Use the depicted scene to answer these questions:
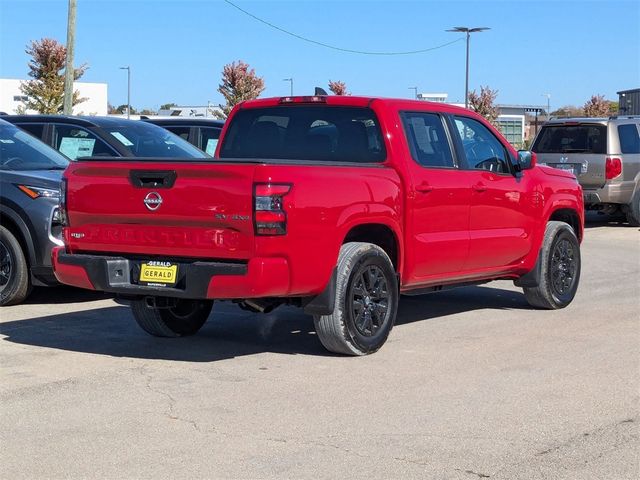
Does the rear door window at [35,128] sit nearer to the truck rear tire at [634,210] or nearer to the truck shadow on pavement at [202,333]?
the truck shadow on pavement at [202,333]

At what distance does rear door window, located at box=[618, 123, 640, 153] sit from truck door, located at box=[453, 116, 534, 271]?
362 inches

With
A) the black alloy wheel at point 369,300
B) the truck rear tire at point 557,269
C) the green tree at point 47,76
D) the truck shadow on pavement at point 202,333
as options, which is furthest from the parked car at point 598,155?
the green tree at point 47,76

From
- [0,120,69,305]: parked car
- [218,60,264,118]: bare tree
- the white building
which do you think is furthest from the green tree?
[0,120,69,305]: parked car

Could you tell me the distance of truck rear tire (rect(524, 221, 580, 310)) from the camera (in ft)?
31.6

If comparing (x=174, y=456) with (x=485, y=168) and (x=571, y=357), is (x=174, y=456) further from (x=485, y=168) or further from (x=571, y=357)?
(x=485, y=168)

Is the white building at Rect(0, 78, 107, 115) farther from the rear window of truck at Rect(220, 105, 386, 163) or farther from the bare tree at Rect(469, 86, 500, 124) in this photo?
the rear window of truck at Rect(220, 105, 386, 163)

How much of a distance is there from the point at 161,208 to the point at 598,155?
1223 centimetres

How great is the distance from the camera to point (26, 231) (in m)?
9.33

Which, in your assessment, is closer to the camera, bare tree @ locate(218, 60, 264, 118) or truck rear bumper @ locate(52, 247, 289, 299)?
truck rear bumper @ locate(52, 247, 289, 299)

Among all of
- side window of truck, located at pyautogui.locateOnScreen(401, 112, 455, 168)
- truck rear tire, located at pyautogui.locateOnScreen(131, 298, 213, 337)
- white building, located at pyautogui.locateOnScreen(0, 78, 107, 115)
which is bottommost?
truck rear tire, located at pyautogui.locateOnScreen(131, 298, 213, 337)

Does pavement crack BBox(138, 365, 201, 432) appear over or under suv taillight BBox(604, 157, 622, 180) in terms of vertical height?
under

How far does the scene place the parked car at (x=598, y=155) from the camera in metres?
17.6

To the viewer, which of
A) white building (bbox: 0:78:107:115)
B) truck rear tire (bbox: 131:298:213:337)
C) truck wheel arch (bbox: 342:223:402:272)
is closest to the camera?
truck wheel arch (bbox: 342:223:402:272)

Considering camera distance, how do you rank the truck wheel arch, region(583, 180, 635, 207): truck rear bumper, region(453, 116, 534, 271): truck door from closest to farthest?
the truck wheel arch → region(453, 116, 534, 271): truck door → region(583, 180, 635, 207): truck rear bumper
